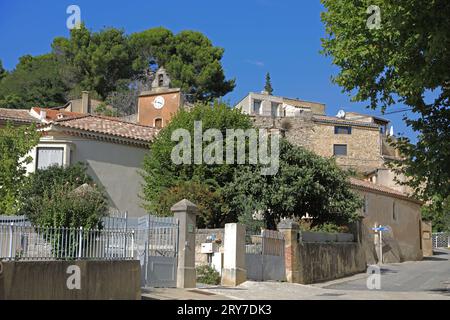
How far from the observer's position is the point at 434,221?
2168 inches

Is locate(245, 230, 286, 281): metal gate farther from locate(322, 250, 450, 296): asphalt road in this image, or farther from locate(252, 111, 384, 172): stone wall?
locate(252, 111, 384, 172): stone wall

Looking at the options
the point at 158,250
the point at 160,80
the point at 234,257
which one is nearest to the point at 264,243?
the point at 234,257

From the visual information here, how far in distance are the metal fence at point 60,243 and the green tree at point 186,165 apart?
11495 mm

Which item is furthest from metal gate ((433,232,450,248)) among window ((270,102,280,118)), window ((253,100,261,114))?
window ((253,100,261,114))

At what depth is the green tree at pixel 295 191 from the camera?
89.1 feet

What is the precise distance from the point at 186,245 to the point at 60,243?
5219 mm

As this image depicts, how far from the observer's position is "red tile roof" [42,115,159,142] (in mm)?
32125

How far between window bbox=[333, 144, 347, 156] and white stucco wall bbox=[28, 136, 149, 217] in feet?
95.9

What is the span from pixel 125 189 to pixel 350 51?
17.9 m

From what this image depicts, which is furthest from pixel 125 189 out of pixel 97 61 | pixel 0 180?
pixel 97 61

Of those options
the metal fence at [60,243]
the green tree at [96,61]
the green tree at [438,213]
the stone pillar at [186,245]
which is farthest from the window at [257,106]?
the metal fence at [60,243]

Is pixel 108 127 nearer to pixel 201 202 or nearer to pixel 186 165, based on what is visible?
pixel 186 165

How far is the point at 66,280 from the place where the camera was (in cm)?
1245

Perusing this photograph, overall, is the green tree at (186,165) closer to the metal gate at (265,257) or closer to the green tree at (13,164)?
→ the green tree at (13,164)
